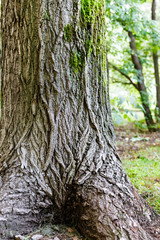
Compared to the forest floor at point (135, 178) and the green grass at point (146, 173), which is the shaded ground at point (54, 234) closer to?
the forest floor at point (135, 178)

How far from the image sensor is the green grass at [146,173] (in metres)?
2.86

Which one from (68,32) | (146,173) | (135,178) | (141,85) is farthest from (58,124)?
(141,85)

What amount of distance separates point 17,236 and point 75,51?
180cm

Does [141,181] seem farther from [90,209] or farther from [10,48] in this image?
[10,48]

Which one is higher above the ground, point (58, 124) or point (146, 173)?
point (58, 124)

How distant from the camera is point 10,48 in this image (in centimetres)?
241

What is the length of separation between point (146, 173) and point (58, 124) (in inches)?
80.9

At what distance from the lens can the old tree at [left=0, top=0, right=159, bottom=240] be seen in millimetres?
2082

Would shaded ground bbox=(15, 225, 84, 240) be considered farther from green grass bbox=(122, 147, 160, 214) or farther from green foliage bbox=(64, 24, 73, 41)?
green foliage bbox=(64, 24, 73, 41)

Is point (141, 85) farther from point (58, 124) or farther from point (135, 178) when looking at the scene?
point (58, 124)

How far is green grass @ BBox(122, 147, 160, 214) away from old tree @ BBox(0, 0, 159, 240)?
528 millimetres

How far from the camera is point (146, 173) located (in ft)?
11.9

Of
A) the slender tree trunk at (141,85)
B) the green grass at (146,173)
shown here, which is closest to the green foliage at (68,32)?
the green grass at (146,173)

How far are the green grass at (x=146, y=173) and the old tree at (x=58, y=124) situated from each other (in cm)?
53
